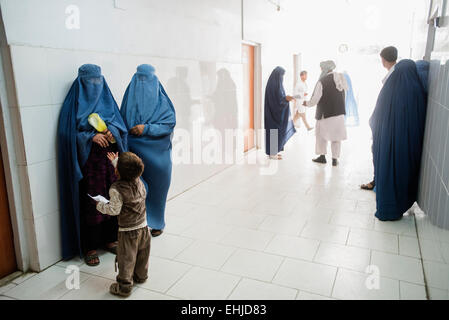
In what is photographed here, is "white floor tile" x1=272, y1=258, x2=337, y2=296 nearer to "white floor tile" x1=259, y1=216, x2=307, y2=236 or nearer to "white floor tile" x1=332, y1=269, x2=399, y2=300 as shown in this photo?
"white floor tile" x1=332, y1=269, x2=399, y2=300

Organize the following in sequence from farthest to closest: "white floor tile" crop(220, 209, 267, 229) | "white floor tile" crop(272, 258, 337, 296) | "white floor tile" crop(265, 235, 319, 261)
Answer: "white floor tile" crop(220, 209, 267, 229)
"white floor tile" crop(265, 235, 319, 261)
"white floor tile" crop(272, 258, 337, 296)

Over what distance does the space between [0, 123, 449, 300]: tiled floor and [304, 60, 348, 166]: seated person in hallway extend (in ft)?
3.78

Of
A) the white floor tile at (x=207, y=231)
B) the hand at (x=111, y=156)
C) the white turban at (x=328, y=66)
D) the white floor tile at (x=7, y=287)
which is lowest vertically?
the white floor tile at (x=207, y=231)

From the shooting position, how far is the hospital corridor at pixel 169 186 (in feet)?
7.84

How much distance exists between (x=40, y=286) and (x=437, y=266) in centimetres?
264

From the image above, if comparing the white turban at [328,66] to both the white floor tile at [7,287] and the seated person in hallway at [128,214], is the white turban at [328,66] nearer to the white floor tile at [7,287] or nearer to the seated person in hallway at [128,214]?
the seated person in hallway at [128,214]

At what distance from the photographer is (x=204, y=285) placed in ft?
8.18

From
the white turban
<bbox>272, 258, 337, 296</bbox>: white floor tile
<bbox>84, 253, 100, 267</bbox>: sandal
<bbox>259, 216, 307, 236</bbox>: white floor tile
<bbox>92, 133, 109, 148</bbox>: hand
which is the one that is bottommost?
<bbox>259, 216, 307, 236</bbox>: white floor tile

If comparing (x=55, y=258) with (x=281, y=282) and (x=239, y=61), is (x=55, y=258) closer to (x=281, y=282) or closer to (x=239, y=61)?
(x=281, y=282)

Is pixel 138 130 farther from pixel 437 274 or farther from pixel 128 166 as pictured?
pixel 437 274

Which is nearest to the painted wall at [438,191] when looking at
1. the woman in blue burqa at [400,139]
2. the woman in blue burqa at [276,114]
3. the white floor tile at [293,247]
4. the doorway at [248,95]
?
the woman in blue burqa at [400,139]

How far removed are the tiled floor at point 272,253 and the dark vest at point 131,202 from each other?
508 millimetres

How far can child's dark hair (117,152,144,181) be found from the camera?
221 cm

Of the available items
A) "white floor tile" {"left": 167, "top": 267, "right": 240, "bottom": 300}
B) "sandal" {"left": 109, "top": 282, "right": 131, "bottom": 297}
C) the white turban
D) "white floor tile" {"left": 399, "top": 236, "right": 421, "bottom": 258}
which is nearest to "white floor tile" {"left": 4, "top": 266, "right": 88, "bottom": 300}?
"sandal" {"left": 109, "top": 282, "right": 131, "bottom": 297}
